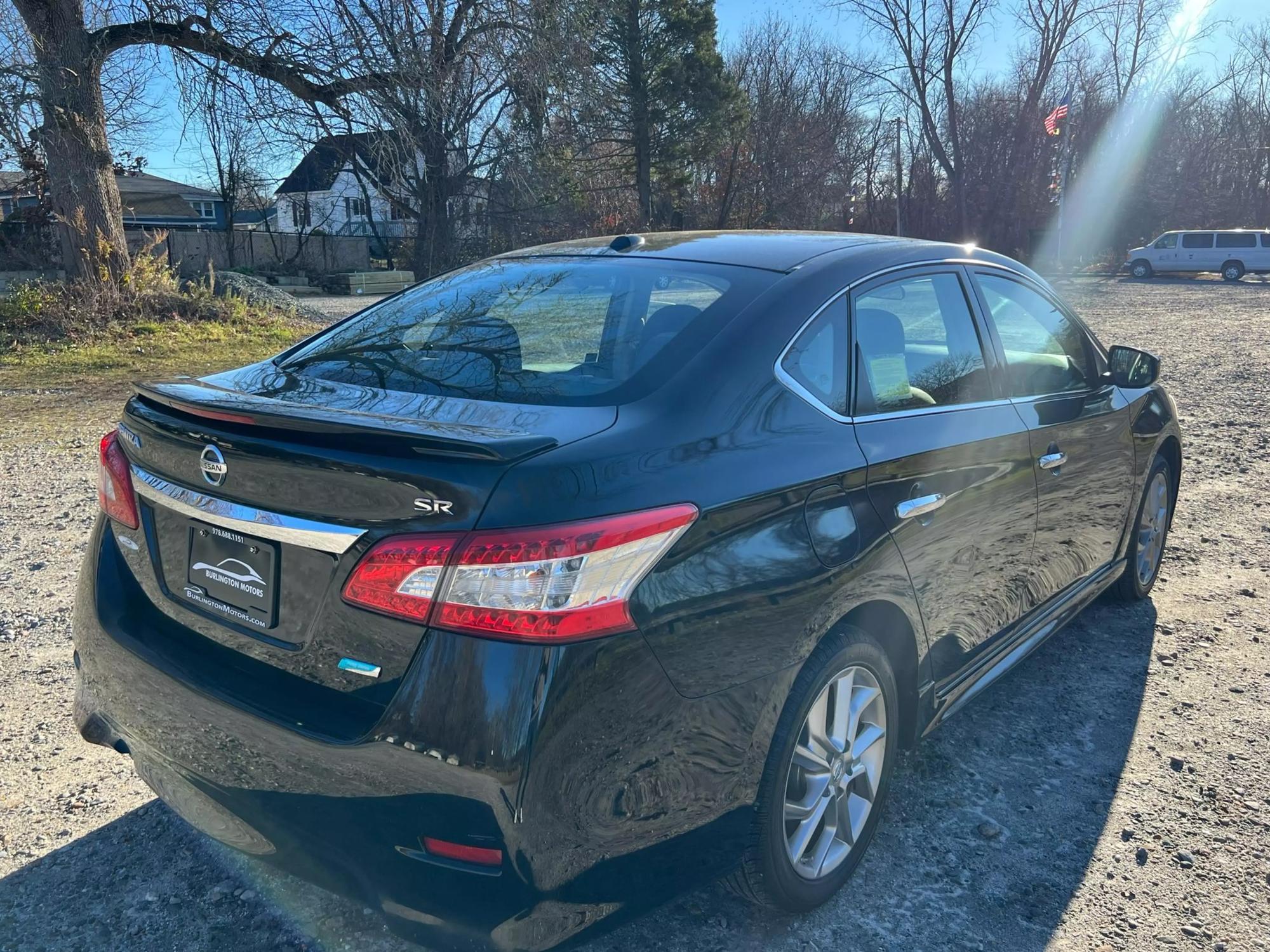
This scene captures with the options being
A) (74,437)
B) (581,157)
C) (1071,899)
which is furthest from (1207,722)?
(581,157)

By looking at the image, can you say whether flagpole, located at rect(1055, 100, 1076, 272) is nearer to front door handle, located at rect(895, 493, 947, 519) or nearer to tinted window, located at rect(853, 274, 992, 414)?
tinted window, located at rect(853, 274, 992, 414)

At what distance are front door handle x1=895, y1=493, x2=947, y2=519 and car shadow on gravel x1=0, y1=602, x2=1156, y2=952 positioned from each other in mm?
994

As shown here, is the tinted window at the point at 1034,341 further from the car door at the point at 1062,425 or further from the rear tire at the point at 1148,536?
the rear tire at the point at 1148,536

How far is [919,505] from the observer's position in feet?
8.55

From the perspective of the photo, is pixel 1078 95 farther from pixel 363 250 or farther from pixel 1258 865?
pixel 1258 865

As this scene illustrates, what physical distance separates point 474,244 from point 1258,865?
30.9 m

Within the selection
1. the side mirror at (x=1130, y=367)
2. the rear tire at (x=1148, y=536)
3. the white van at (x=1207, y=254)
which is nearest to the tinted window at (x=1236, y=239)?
the white van at (x=1207, y=254)

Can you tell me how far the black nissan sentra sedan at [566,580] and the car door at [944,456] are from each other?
1 centimetres

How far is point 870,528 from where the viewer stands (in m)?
2.42

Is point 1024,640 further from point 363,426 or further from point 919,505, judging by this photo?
point 363,426

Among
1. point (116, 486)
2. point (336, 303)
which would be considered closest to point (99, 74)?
point (336, 303)

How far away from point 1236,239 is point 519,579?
140 feet

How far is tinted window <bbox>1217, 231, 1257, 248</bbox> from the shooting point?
3638 centimetres

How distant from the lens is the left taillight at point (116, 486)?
2.40m
